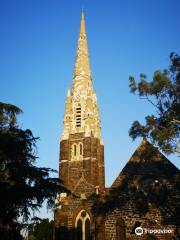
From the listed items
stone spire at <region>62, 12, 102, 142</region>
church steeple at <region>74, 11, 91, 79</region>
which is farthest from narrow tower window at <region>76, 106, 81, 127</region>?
church steeple at <region>74, 11, 91, 79</region>

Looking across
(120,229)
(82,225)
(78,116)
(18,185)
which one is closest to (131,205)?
(120,229)

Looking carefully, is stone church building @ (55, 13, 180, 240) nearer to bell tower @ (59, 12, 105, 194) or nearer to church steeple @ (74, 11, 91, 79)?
bell tower @ (59, 12, 105, 194)

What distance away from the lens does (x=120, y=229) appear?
21.7 m

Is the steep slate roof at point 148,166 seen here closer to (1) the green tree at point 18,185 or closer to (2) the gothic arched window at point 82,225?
(2) the gothic arched window at point 82,225

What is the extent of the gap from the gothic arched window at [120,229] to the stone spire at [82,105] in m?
17.9

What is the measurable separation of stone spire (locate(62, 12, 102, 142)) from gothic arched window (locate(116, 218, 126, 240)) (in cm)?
1790

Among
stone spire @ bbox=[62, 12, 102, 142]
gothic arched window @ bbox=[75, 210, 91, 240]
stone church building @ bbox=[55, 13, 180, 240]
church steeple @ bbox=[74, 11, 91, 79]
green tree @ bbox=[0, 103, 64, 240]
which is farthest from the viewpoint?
church steeple @ bbox=[74, 11, 91, 79]

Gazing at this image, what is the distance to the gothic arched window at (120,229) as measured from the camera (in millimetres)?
21500

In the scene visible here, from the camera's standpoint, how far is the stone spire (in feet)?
131
